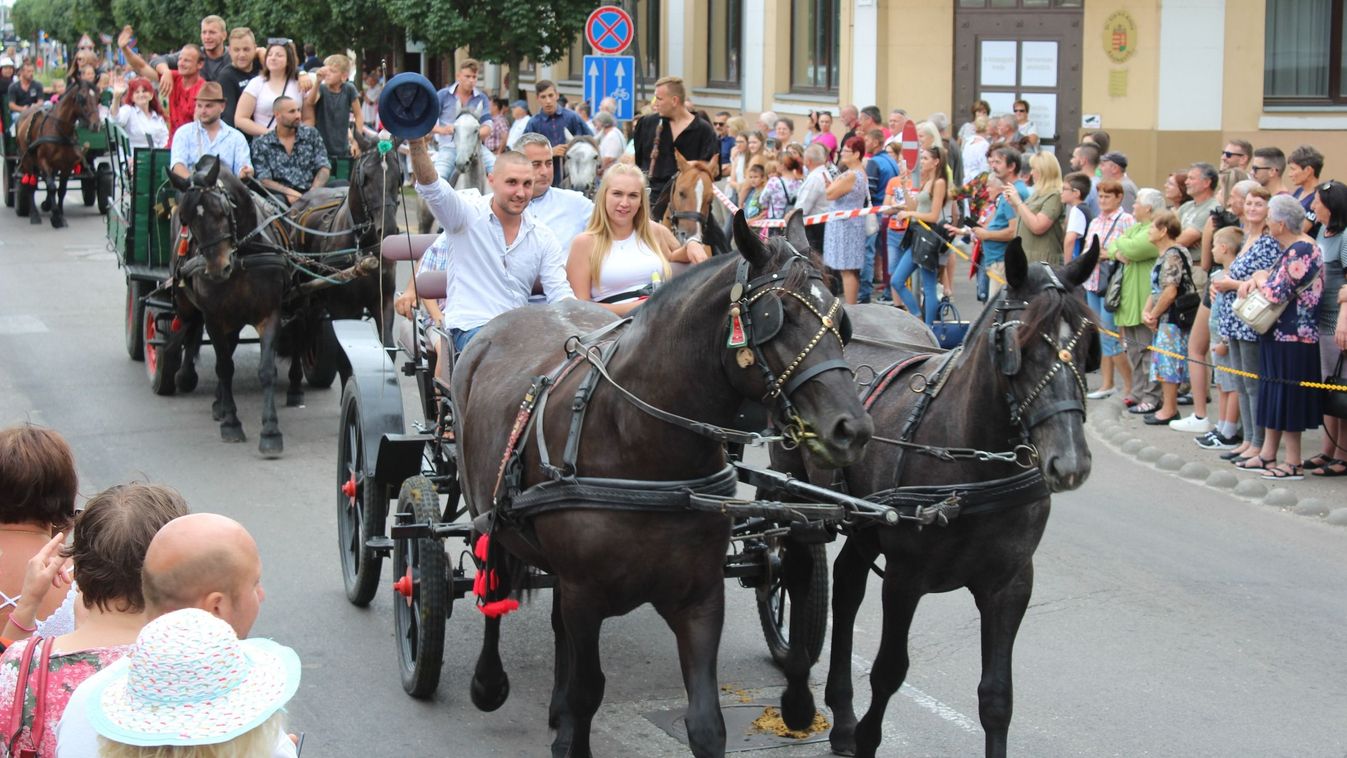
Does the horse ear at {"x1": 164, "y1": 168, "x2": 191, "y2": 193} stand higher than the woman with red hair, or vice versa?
the woman with red hair

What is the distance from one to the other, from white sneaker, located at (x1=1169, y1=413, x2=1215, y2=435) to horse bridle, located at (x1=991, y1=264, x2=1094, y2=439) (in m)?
6.93

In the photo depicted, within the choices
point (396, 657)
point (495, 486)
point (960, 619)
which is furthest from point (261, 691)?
point (960, 619)

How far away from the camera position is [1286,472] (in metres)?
10.4

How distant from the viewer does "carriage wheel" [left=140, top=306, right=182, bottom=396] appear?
12.5 meters

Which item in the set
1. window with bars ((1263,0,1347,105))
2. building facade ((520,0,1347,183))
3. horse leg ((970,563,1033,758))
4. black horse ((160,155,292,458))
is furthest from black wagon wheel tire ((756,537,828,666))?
window with bars ((1263,0,1347,105))

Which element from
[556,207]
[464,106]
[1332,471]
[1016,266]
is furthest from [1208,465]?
[464,106]

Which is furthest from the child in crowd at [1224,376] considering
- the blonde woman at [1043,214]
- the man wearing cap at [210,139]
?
the man wearing cap at [210,139]

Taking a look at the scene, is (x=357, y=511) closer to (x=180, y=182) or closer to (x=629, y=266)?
(x=629, y=266)

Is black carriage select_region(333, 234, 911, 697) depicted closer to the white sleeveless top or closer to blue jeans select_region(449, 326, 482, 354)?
blue jeans select_region(449, 326, 482, 354)

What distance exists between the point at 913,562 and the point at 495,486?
1.51m

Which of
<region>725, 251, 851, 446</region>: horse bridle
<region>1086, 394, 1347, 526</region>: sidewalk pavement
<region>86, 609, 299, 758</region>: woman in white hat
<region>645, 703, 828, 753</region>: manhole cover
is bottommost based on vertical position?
<region>645, 703, 828, 753</region>: manhole cover

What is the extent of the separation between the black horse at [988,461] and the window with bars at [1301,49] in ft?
57.8

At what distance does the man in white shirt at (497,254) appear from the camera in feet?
21.8

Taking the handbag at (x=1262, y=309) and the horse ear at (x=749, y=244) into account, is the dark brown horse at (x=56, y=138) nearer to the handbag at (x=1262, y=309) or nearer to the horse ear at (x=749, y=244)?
the handbag at (x=1262, y=309)
